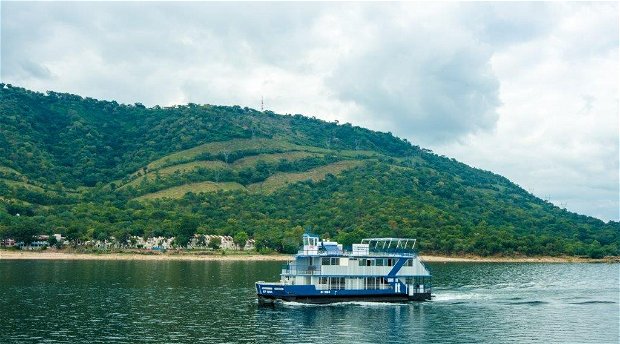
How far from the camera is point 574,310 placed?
91.1 m

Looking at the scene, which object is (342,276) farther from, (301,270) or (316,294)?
(301,270)

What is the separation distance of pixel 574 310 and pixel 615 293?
2738cm

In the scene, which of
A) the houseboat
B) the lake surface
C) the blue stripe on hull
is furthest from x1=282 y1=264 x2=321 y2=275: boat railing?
the lake surface

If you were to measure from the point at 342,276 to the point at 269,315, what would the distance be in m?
14.6

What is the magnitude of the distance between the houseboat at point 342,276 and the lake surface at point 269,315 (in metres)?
2.07

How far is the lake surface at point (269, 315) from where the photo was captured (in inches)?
2640

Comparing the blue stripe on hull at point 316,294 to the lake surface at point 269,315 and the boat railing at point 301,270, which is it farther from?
the boat railing at point 301,270

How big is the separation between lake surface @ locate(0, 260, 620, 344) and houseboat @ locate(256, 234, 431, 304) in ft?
6.79

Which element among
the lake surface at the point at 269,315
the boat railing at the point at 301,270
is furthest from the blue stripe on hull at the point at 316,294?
the boat railing at the point at 301,270

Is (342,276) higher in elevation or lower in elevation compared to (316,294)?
higher

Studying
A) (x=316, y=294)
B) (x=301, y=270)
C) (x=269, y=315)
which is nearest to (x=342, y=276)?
(x=316, y=294)

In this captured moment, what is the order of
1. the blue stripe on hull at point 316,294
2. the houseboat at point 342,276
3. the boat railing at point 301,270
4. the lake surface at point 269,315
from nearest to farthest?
the lake surface at point 269,315 < the blue stripe on hull at point 316,294 < the houseboat at point 342,276 < the boat railing at point 301,270

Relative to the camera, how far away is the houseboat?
294ft

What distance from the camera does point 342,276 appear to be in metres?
91.2
